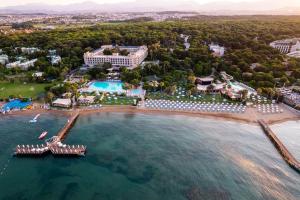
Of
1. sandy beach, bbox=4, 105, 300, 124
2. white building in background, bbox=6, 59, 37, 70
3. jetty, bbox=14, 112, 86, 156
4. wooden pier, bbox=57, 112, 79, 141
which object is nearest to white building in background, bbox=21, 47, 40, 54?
white building in background, bbox=6, 59, 37, 70

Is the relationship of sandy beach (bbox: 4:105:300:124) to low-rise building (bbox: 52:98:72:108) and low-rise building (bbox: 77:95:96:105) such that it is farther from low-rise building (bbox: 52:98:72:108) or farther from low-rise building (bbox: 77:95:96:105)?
low-rise building (bbox: 77:95:96:105)

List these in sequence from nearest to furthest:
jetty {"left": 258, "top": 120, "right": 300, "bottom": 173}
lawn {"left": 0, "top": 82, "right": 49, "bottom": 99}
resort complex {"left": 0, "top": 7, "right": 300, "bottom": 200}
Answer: resort complex {"left": 0, "top": 7, "right": 300, "bottom": 200}
jetty {"left": 258, "top": 120, "right": 300, "bottom": 173}
lawn {"left": 0, "top": 82, "right": 49, "bottom": 99}

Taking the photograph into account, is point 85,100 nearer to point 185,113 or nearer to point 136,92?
point 136,92

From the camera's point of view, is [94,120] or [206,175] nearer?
[206,175]

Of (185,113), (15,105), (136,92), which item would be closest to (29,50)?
(15,105)

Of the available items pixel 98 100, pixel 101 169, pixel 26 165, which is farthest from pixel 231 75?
pixel 26 165

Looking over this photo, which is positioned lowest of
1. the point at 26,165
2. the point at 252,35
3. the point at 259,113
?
the point at 26,165

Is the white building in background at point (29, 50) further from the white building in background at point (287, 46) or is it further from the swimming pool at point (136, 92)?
the white building in background at point (287, 46)

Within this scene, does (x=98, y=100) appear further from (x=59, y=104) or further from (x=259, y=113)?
(x=259, y=113)

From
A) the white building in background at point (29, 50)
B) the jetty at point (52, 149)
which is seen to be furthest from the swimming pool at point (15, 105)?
the white building in background at point (29, 50)
